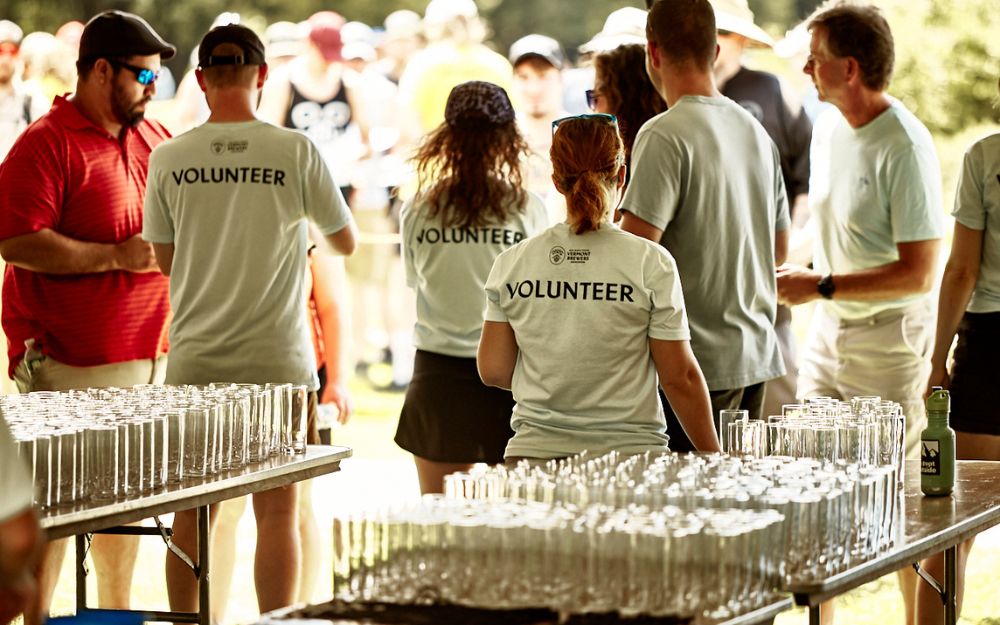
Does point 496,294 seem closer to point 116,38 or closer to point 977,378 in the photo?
point 977,378

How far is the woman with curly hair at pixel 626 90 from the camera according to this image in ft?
13.8

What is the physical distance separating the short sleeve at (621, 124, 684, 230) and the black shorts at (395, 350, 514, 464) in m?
0.86

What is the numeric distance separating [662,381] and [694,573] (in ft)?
3.23

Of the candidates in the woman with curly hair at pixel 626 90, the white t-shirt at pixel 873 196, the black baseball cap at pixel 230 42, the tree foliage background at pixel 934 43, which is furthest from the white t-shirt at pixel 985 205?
the tree foliage background at pixel 934 43

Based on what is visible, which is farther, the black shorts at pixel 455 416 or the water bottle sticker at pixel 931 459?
the black shorts at pixel 455 416

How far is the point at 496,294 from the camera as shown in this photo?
3.21m

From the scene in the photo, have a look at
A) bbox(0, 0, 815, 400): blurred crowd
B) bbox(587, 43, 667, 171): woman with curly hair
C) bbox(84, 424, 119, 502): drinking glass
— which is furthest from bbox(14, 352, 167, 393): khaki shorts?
bbox(0, 0, 815, 400): blurred crowd

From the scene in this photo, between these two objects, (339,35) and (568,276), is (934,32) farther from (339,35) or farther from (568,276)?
(568,276)

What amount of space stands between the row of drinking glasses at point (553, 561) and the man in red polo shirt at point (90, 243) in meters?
2.49

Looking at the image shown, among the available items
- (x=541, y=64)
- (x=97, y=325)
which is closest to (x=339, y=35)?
(x=541, y=64)

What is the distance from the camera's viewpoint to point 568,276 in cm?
311

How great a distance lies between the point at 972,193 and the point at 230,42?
6.81 ft

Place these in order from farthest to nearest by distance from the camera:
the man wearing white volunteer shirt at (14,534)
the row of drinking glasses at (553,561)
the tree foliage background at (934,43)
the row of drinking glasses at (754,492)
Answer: the tree foliage background at (934,43) < the row of drinking glasses at (754,492) < the row of drinking glasses at (553,561) < the man wearing white volunteer shirt at (14,534)

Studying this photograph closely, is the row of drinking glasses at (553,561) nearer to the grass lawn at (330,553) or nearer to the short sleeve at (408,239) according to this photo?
the grass lawn at (330,553)
